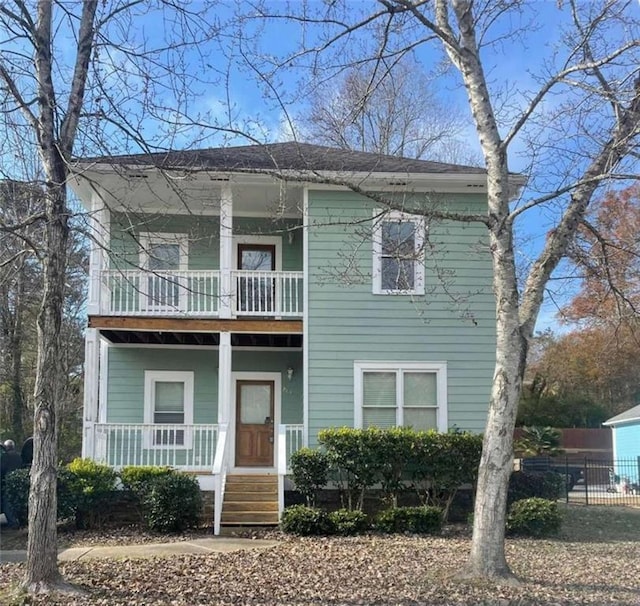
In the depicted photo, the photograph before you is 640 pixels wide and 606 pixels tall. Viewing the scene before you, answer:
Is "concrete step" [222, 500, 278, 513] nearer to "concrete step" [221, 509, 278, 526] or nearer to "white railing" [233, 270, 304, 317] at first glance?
"concrete step" [221, 509, 278, 526]

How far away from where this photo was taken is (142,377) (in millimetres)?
14859

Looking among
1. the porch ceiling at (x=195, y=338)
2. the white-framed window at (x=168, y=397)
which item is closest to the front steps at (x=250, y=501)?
the white-framed window at (x=168, y=397)

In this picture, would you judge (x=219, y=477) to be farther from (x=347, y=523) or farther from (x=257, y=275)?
(x=257, y=275)

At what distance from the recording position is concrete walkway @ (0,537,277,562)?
9328 millimetres

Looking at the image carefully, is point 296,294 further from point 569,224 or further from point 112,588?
point 112,588

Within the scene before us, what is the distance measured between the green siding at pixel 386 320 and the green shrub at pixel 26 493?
14.6 feet

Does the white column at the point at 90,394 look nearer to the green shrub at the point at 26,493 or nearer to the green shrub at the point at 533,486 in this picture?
the green shrub at the point at 26,493

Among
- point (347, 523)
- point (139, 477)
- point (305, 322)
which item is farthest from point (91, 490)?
point (305, 322)

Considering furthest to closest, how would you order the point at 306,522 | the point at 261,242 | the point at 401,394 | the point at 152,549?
1. the point at 261,242
2. the point at 401,394
3. the point at 306,522
4. the point at 152,549

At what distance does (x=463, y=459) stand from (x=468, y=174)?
5318mm

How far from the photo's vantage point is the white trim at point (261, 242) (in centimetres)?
1524

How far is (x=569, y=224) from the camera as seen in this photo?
8.10m

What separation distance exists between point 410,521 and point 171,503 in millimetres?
3833

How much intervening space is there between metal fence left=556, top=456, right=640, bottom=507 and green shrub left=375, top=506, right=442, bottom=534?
10002mm
